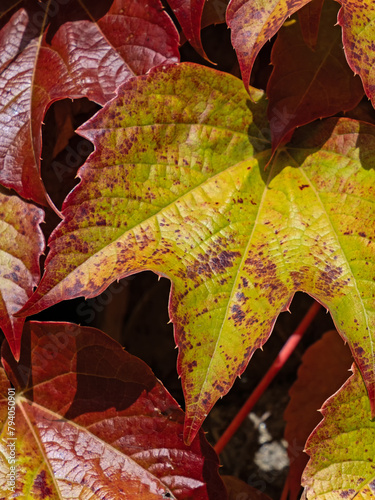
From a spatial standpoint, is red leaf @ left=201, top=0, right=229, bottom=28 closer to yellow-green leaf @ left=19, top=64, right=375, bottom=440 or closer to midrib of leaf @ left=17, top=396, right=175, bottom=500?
yellow-green leaf @ left=19, top=64, right=375, bottom=440

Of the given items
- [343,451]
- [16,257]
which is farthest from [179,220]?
[343,451]

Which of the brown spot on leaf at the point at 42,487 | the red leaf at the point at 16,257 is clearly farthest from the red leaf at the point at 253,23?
the brown spot on leaf at the point at 42,487

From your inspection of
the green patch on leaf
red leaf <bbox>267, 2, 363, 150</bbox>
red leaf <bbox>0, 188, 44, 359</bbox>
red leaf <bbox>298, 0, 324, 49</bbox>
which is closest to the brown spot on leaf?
red leaf <bbox>0, 188, 44, 359</bbox>

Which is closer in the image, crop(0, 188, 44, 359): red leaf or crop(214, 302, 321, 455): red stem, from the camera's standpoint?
crop(0, 188, 44, 359): red leaf

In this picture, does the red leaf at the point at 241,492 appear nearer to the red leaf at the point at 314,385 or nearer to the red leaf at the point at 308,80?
the red leaf at the point at 314,385

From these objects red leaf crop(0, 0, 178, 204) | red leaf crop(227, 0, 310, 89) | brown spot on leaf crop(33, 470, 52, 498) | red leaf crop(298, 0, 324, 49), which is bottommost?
brown spot on leaf crop(33, 470, 52, 498)

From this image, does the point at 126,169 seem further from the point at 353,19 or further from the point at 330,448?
the point at 330,448
